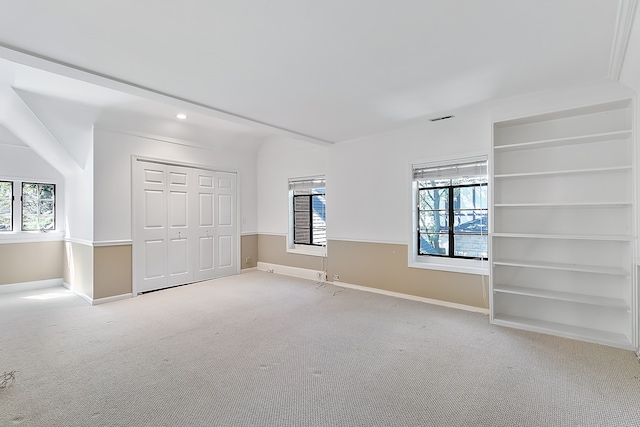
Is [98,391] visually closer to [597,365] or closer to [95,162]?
[95,162]

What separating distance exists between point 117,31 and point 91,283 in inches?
146

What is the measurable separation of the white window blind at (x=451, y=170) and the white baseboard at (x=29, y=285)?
6.34 meters

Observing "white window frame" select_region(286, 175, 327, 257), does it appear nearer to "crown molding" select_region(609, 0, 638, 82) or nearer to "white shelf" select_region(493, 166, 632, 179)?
"white shelf" select_region(493, 166, 632, 179)

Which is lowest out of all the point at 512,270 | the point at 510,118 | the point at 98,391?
the point at 98,391

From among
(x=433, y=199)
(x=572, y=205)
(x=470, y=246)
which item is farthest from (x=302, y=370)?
(x=572, y=205)

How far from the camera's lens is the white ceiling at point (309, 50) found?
1.86 meters

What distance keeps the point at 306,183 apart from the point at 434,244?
103 inches

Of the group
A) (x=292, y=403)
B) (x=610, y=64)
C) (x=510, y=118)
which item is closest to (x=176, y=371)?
(x=292, y=403)

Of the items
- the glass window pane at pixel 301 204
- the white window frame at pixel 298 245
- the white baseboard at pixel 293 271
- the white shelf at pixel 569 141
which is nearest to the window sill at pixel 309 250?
the white window frame at pixel 298 245

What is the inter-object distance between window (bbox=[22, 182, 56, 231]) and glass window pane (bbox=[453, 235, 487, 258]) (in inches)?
263

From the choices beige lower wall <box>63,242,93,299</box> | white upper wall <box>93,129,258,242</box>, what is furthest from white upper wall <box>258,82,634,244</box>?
beige lower wall <box>63,242,93,299</box>

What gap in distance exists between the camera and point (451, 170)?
13.3ft

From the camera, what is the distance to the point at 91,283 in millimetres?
4336

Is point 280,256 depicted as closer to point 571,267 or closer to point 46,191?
point 46,191
